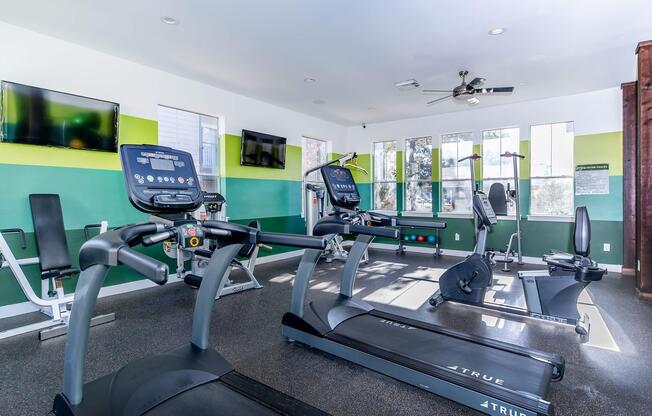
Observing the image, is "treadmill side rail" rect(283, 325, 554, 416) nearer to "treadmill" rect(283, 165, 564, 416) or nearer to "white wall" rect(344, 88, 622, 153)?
"treadmill" rect(283, 165, 564, 416)

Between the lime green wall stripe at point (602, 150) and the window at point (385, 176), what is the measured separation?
3.38 meters

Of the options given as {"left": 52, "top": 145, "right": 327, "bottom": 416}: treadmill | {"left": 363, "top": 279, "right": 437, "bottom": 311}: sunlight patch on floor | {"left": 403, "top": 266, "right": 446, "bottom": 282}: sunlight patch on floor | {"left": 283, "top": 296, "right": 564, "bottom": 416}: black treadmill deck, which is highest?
{"left": 52, "top": 145, "right": 327, "bottom": 416}: treadmill

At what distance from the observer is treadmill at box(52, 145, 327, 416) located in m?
1.56

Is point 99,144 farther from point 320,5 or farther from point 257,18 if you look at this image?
point 320,5

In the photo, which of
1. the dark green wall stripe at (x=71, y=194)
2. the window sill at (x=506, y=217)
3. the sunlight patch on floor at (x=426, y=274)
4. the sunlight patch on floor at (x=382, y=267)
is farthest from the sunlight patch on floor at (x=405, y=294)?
the dark green wall stripe at (x=71, y=194)

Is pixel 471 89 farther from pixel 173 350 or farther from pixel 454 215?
pixel 173 350

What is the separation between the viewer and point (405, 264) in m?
6.06

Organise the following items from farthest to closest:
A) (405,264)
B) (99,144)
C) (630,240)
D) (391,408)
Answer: (405,264) → (630,240) → (99,144) → (391,408)

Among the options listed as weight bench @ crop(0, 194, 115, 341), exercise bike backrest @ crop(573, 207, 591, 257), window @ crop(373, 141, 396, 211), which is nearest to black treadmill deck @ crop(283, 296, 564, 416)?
exercise bike backrest @ crop(573, 207, 591, 257)

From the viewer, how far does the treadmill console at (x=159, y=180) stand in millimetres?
1759

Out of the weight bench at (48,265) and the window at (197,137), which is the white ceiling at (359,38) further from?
the weight bench at (48,265)

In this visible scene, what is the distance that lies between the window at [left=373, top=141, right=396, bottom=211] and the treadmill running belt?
5.14 m

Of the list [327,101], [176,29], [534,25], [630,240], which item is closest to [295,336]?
[176,29]

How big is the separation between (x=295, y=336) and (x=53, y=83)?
3.73m
